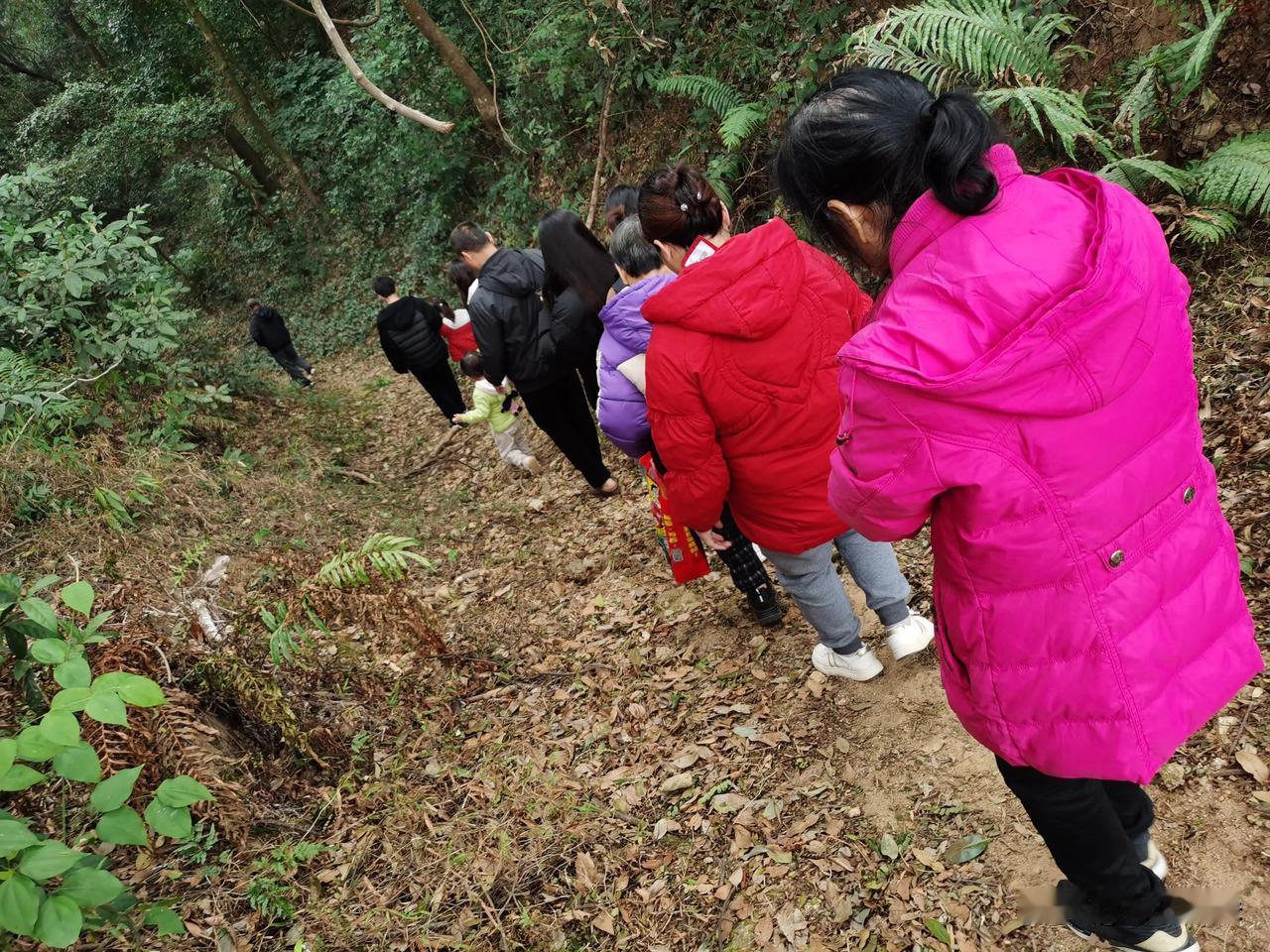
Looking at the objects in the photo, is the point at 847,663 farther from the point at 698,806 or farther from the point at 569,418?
the point at 569,418

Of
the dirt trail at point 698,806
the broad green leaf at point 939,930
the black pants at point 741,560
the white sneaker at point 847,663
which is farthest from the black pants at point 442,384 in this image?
the broad green leaf at point 939,930

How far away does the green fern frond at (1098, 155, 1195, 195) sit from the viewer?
441cm

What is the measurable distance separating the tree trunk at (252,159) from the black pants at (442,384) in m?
15.8

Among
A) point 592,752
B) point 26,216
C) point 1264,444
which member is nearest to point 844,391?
point 592,752

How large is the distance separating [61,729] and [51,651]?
0.43 meters

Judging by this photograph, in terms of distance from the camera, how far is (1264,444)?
12.0 ft

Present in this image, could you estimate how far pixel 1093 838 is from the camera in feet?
6.42

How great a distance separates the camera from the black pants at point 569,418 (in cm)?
614

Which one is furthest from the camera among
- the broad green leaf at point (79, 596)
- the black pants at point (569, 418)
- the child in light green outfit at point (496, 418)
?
the child in light green outfit at point (496, 418)

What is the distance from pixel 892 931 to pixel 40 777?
8.45ft

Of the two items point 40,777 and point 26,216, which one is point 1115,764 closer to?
point 40,777

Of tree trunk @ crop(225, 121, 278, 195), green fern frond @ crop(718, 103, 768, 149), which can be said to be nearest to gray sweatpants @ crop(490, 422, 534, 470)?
green fern frond @ crop(718, 103, 768, 149)

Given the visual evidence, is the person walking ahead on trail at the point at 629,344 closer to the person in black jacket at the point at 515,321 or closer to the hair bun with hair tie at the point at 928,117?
the hair bun with hair tie at the point at 928,117

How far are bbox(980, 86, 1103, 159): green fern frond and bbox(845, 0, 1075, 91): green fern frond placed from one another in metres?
0.30
